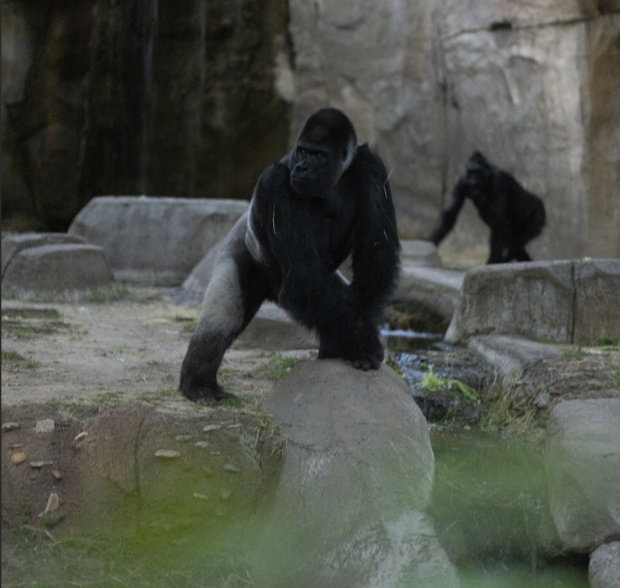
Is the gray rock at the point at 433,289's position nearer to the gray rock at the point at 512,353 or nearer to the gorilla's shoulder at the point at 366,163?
the gray rock at the point at 512,353

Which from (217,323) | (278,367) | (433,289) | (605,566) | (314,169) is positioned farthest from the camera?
(433,289)

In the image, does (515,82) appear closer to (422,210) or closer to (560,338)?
(422,210)

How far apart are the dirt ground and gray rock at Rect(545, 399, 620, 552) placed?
1.43 metres

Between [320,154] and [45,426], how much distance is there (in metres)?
1.51

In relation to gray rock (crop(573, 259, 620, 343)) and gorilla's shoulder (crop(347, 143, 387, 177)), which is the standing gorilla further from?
gray rock (crop(573, 259, 620, 343))

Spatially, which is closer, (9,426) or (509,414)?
(9,426)

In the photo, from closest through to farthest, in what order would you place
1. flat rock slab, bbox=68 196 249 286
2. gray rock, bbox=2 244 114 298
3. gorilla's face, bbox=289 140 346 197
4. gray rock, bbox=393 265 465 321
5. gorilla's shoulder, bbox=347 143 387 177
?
1. gorilla's face, bbox=289 140 346 197
2. gorilla's shoulder, bbox=347 143 387 177
3. gray rock, bbox=393 265 465 321
4. gray rock, bbox=2 244 114 298
5. flat rock slab, bbox=68 196 249 286

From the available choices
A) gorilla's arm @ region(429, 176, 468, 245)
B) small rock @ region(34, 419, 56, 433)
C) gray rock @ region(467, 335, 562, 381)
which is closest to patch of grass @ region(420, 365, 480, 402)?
gray rock @ region(467, 335, 562, 381)

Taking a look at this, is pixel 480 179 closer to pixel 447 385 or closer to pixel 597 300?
pixel 597 300

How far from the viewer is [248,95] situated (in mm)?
13094

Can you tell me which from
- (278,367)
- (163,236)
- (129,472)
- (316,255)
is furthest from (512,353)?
(163,236)

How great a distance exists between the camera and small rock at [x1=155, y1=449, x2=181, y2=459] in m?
2.86

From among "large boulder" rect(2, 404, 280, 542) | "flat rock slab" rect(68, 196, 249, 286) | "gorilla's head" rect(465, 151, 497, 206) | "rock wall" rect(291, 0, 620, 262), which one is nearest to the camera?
"large boulder" rect(2, 404, 280, 542)

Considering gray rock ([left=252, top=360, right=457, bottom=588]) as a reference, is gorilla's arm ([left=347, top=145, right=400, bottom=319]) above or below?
above
